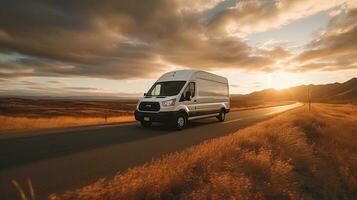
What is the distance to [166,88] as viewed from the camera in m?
14.6

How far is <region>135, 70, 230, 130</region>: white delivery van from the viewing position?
13.2 meters

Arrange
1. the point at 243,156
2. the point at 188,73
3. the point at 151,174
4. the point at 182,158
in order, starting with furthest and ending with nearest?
the point at 188,73, the point at 243,156, the point at 182,158, the point at 151,174

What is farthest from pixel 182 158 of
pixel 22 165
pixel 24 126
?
pixel 24 126

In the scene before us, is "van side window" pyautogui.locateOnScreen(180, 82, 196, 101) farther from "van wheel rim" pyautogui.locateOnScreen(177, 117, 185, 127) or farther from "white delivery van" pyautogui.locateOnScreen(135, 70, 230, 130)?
"van wheel rim" pyautogui.locateOnScreen(177, 117, 185, 127)

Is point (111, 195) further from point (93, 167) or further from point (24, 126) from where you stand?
point (24, 126)

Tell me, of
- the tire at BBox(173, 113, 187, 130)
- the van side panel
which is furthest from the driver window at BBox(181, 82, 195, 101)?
the tire at BBox(173, 113, 187, 130)

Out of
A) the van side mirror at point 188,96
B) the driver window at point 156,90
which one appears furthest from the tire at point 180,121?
the driver window at point 156,90

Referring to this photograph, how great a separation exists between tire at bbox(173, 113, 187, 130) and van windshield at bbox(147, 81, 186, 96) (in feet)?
3.86

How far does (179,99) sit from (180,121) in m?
1.14

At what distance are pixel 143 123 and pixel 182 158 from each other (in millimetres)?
8384

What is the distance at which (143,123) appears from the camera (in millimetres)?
14547

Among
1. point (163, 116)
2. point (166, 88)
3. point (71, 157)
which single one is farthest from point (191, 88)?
point (71, 157)

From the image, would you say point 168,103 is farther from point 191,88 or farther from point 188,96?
point 191,88

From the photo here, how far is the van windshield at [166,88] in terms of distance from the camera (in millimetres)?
14086
